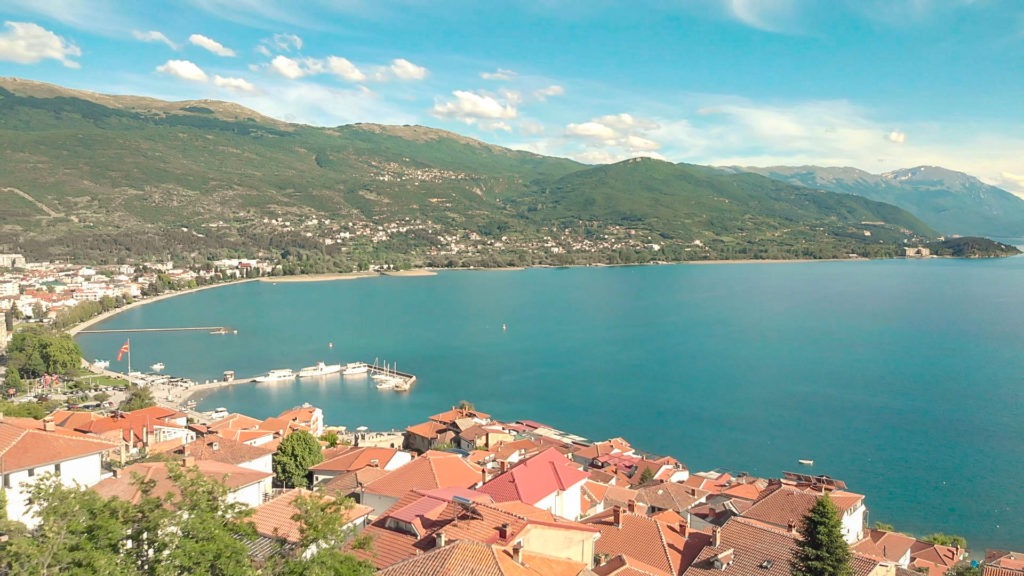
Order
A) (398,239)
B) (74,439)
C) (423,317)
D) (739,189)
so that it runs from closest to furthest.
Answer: (74,439), (423,317), (398,239), (739,189)

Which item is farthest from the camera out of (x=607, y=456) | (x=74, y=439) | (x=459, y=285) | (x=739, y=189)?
(x=739, y=189)

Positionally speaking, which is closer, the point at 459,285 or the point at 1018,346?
the point at 1018,346

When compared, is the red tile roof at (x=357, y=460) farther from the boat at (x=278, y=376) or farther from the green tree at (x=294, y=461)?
the boat at (x=278, y=376)

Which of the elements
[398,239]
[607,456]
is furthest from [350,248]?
[607,456]

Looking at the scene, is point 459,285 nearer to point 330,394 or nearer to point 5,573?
point 330,394

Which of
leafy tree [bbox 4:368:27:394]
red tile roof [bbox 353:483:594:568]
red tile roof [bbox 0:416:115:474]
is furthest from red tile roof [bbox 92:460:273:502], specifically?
leafy tree [bbox 4:368:27:394]

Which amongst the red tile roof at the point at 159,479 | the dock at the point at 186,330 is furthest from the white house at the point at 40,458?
the dock at the point at 186,330

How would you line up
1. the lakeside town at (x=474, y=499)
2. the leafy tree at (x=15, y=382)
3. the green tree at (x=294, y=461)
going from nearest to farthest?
the lakeside town at (x=474, y=499) < the green tree at (x=294, y=461) < the leafy tree at (x=15, y=382)

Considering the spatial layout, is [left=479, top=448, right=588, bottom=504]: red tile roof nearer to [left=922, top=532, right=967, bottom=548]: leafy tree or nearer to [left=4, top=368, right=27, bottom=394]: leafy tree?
[left=922, top=532, right=967, bottom=548]: leafy tree

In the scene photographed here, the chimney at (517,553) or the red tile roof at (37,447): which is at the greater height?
the chimney at (517,553)
